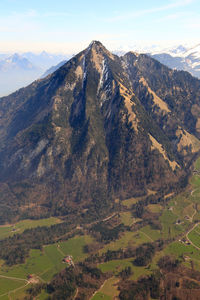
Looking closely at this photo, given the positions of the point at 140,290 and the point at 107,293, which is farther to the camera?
the point at 107,293

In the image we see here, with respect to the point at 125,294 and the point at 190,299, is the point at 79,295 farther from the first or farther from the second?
the point at 190,299

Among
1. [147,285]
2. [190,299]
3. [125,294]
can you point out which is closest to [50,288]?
[125,294]

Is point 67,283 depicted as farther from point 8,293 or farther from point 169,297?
point 169,297

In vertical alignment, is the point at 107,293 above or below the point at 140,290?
below

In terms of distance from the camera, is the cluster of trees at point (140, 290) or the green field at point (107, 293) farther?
the green field at point (107, 293)

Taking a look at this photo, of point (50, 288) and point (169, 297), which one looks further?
point (50, 288)

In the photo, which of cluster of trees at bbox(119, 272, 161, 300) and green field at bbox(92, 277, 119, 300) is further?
green field at bbox(92, 277, 119, 300)

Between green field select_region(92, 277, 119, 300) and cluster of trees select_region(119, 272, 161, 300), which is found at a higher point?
cluster of trees select_region(119, 272, 161, 300)

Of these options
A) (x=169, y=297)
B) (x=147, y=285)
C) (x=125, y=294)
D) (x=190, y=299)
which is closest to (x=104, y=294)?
(x=125, y=294)

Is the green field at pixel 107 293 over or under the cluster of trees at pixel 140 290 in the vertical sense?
under
